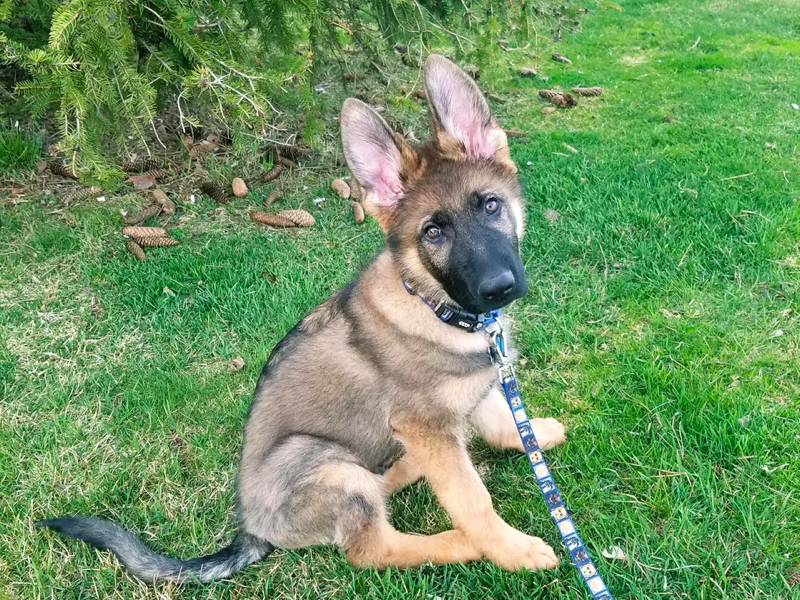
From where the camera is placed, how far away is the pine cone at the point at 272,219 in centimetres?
474

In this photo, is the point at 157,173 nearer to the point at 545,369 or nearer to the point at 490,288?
the point at 545,369

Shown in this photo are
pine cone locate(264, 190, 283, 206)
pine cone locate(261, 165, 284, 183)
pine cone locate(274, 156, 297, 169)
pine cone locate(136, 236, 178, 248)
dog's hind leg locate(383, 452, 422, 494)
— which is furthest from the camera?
pine cone locate(274, 156, 297, 169)

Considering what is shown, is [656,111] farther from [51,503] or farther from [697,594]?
[51,503]

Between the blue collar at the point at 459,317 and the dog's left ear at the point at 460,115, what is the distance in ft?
2.23

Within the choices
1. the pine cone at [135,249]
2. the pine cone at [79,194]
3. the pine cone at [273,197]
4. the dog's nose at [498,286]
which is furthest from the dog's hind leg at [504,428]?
the pine cone at [79,194]

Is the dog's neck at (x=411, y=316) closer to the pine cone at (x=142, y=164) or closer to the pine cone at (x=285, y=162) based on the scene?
the pine cone at (x=285, y=162)

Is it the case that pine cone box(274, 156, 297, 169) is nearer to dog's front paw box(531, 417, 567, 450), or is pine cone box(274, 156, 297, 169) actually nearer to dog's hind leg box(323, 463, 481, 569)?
dog's front paw box(531, 417, 567, 450)

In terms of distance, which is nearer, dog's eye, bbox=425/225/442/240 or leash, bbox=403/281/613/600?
leash, bbox=403/281/613/600

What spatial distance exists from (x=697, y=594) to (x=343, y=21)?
15.4 feet

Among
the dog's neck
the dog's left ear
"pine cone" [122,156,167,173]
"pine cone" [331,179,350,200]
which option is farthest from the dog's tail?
"pine cone" [122,156,167,173]

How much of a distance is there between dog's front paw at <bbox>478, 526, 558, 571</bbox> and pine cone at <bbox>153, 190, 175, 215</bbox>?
3.98 metres

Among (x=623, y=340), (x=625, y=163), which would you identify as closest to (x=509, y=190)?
(x=623, y=340)

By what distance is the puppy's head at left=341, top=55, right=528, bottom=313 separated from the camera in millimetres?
2225

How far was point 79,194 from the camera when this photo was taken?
520 centimetres
